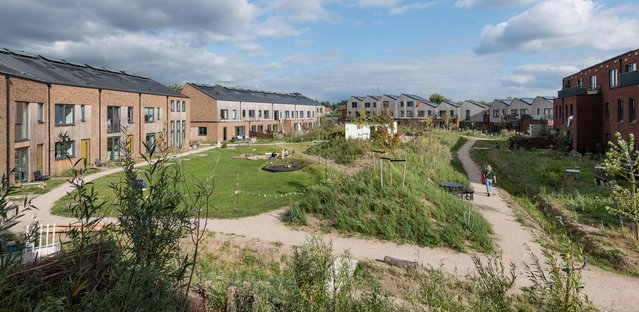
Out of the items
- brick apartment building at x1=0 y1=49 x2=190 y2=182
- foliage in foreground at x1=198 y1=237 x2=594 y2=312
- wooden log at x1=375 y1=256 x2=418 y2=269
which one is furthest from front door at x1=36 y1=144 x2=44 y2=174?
wooden log at x1=375 y1=256 x2=418 y2=269

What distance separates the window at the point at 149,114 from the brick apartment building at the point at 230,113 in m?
12.5

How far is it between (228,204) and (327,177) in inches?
264

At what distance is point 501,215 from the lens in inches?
635

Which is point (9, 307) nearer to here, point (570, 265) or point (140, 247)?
point (140, 247)

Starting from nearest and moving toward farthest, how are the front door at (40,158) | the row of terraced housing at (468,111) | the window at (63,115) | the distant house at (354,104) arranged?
the front door at (40,158) → the window at (63,115) → the row of terraced housing at (468,111) → the distant house at (354,104)

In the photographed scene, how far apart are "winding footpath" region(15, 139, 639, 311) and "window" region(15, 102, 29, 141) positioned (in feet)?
17.2

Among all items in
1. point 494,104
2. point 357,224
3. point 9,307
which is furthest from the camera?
point 494,104

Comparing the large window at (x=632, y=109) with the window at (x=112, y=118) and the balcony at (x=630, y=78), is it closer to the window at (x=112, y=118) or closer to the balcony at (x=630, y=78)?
the balcony at (x=630, y=78)

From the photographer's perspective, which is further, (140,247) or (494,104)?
(494,104)

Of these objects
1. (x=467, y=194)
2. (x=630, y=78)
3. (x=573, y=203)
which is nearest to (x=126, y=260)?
(x=467, y=194)

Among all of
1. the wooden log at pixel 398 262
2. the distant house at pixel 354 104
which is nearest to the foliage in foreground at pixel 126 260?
the wooden log at pixel 398 262

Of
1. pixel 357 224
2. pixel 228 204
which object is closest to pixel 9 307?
pixel 357 224

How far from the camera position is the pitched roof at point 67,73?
23.1 m

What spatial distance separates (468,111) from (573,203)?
58713 millimetres
